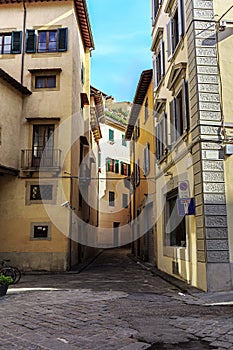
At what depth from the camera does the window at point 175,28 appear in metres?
12.3

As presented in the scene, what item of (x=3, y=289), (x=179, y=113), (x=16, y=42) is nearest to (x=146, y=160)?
(x=179, y=113)

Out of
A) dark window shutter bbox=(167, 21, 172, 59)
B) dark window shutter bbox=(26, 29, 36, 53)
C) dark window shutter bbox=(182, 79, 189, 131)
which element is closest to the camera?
dark window shutter bbox=(182, 79, 189, 131)

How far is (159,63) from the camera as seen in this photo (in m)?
17.0

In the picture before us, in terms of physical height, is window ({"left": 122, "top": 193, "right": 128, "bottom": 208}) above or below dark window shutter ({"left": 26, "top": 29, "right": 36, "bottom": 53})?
below

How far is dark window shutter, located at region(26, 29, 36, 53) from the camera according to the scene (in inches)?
757

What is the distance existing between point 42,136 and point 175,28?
8291 millimetres

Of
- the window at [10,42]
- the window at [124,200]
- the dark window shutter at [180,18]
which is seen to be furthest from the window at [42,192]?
the window at [124,200]

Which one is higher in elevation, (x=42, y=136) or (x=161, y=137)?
(x=42, y=136)

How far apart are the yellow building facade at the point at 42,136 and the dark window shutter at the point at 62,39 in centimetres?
5

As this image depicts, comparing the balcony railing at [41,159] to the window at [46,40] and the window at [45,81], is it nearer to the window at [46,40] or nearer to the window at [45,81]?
the window at [45,81]

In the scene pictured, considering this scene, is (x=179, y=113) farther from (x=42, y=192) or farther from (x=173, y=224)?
(x=42, y=192)

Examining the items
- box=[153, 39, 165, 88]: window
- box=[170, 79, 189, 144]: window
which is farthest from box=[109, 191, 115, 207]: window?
box=[170, 79, 189, 144]: window

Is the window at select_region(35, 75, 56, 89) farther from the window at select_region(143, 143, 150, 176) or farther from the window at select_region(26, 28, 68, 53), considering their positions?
the window at select_region(143, 143, 150, 176)

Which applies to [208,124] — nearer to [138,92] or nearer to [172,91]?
[172,91]
